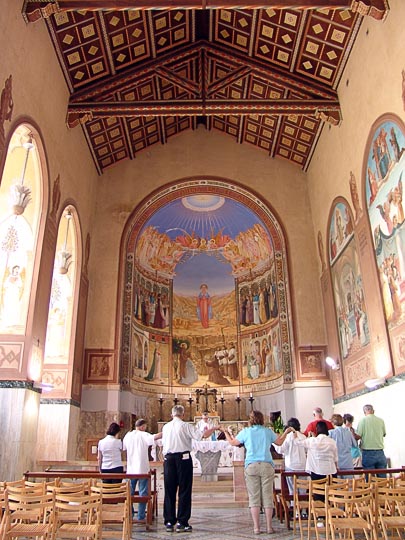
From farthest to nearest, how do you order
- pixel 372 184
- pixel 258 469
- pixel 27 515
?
pixel 372 184 < pixel 258 469 < pixel 27 515

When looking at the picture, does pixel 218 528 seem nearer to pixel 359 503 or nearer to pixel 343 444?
pixel 343 444

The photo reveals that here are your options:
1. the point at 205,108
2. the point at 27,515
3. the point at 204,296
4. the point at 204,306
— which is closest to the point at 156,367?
the point at 204,306

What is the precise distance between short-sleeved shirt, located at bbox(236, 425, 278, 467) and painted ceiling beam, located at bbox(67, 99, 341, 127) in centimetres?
922

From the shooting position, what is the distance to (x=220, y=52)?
Answer: 44.7 ft

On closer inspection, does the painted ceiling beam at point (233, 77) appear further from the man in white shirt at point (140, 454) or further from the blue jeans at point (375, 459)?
the blue jeans at point (375, 459)

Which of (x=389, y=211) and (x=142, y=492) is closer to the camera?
(x=142, y=492)

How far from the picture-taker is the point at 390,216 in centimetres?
960

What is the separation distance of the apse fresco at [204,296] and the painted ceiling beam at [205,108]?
13.6 ft

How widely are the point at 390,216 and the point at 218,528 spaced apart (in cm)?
647

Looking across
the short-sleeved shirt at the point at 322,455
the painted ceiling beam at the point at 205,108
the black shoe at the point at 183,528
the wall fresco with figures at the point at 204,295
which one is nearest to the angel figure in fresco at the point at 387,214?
the painted ceiling beam at the point at 205,108

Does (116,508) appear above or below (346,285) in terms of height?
below

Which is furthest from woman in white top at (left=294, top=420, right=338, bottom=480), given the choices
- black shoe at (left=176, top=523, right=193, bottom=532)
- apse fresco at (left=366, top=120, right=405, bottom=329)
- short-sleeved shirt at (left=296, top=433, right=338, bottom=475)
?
apse fresco at (left=366, top=120, right=405, bottom=329)

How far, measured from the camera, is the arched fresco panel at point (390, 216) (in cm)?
907

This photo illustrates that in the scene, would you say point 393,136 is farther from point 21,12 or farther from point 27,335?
point 27,335
